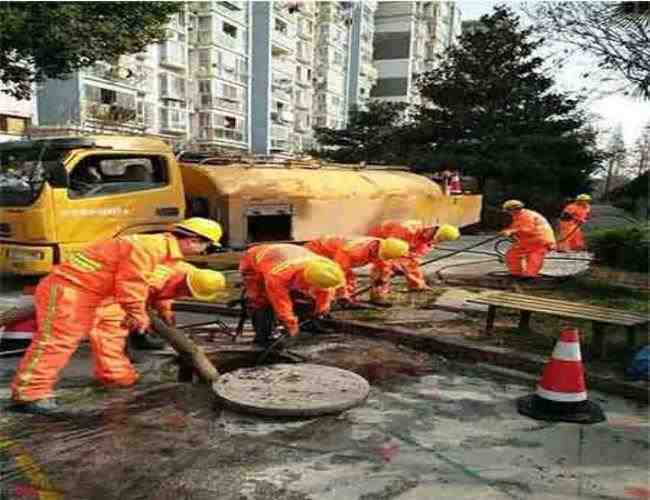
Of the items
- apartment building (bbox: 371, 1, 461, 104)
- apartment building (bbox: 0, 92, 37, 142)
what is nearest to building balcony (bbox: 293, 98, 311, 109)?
apartment building (bbox: 371, 1, 461, 104)

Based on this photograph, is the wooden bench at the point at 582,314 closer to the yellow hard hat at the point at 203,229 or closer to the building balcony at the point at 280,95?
the yellow hard hat at the point at 203,229

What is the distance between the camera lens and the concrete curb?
15.3 ft

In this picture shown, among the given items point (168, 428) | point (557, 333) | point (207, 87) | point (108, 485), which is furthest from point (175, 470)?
point (207, 87)

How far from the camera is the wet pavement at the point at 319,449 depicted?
10.3 feet

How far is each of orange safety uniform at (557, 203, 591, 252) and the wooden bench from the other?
8495 mm

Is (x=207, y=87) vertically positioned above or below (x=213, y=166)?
above

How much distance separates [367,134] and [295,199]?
63.8ft

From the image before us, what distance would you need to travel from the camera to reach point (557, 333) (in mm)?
6160

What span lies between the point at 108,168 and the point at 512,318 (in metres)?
5.49

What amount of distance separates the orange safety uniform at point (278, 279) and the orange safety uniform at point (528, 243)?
465cm

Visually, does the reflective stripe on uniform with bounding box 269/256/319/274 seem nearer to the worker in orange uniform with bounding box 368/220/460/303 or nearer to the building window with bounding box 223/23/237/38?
the worker in orange uniform with bounding box 368/220/460/303

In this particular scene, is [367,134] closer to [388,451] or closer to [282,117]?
[282,117]

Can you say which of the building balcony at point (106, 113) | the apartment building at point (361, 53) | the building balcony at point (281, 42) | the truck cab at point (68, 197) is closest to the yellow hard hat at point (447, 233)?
the truck cab at point (68, 197)

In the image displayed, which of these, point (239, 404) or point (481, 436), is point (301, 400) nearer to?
point (239, 404)
